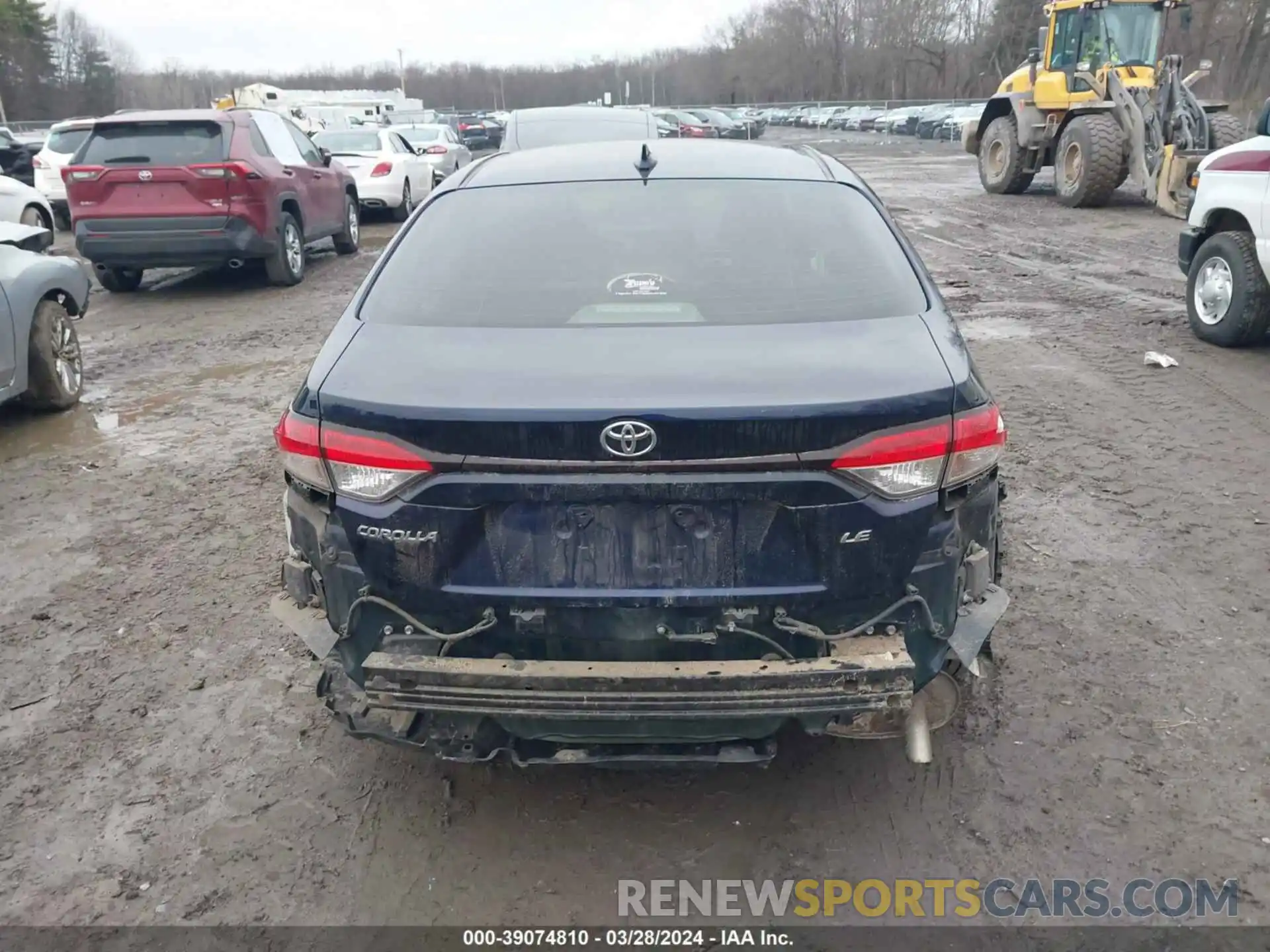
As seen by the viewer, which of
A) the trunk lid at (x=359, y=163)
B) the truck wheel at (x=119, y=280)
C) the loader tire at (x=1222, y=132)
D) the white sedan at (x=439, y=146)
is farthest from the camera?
the white sedan at (x=439, y=146)

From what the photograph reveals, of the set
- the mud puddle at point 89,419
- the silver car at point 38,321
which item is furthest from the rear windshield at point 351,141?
the silver car at point 38,321

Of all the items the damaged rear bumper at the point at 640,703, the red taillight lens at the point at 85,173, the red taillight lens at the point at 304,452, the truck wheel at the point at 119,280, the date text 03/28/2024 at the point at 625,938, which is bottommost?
the date text 03/28/2024 at the point at 625,938

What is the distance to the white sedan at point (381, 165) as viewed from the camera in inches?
619

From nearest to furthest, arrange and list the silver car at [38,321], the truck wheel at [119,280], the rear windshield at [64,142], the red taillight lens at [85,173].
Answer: the silver car at [38,321]
the red taillight lens at [85,173]
the truck wheel at [119,280]
the rear windshield at [64,142]

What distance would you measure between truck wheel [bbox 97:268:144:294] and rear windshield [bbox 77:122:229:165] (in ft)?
4.82

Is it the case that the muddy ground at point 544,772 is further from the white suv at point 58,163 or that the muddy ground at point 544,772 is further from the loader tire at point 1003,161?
the loader tire at point 1003,161

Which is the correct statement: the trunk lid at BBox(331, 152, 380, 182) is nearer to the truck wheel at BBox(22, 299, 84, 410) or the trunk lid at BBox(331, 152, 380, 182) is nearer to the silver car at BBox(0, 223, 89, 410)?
the silver car at BBox(0, 223, 89, 410)

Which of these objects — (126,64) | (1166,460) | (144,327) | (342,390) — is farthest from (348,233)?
(126,64)

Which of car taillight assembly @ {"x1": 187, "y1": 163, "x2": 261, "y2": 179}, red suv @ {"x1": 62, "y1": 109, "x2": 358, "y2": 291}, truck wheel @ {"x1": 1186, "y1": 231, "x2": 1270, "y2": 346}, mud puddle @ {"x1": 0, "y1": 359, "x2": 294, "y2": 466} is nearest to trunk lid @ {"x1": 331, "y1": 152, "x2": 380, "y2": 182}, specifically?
red suv @ {"x1": 62, "y1": 109, "x2": 358, "y2": 291}

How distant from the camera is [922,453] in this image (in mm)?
2354

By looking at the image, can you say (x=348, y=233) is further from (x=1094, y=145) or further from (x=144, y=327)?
(x=1094, y=145)

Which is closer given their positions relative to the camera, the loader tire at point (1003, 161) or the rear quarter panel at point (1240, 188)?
the rear quarter panel at point (1240, 188)

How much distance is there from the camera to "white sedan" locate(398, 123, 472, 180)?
60.4ft

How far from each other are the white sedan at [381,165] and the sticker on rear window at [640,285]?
522 inches
